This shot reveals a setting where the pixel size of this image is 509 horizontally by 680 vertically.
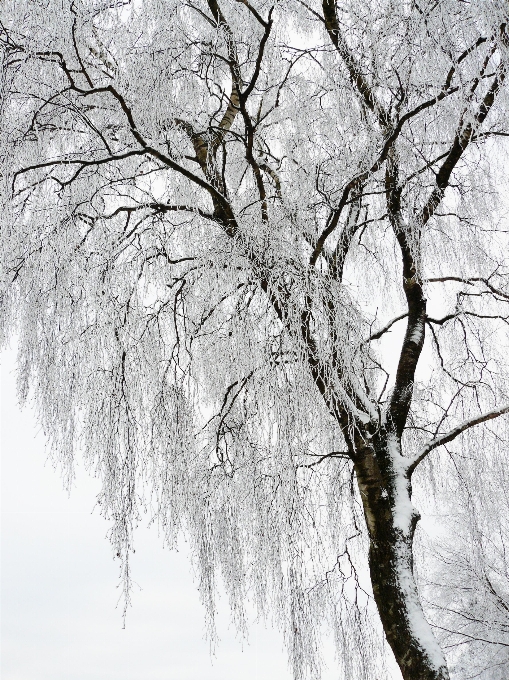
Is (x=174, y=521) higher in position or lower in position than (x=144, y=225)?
lower

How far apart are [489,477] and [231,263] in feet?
8.36

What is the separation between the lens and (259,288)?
3082 mm

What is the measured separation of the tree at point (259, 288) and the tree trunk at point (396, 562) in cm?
1

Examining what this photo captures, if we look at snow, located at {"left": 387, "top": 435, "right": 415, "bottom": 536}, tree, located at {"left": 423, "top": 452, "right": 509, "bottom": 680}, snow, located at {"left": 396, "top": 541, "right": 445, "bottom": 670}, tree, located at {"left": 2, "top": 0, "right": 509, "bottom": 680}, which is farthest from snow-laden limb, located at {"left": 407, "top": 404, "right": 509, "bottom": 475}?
tree, located at {"left": 423, "top": 452, "right": 509, "bottom": 680}

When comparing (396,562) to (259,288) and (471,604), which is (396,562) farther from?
(471,604)

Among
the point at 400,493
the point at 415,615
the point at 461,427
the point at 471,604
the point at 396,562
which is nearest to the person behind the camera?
the point at 415,615

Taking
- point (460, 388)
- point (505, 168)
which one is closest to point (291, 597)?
point (460, 388)

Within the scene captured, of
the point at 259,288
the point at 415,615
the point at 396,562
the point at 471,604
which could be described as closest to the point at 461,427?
the point at 396,562

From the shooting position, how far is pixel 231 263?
3068 millimetres

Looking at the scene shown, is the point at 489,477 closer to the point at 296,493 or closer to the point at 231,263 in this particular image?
the point at 296,493

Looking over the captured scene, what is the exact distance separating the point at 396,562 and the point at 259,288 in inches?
62.0

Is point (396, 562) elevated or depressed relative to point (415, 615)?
elevated

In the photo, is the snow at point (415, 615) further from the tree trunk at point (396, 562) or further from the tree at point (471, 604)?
the tree at point (471, 604)

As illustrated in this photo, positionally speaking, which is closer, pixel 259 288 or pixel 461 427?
pixel 259 288
